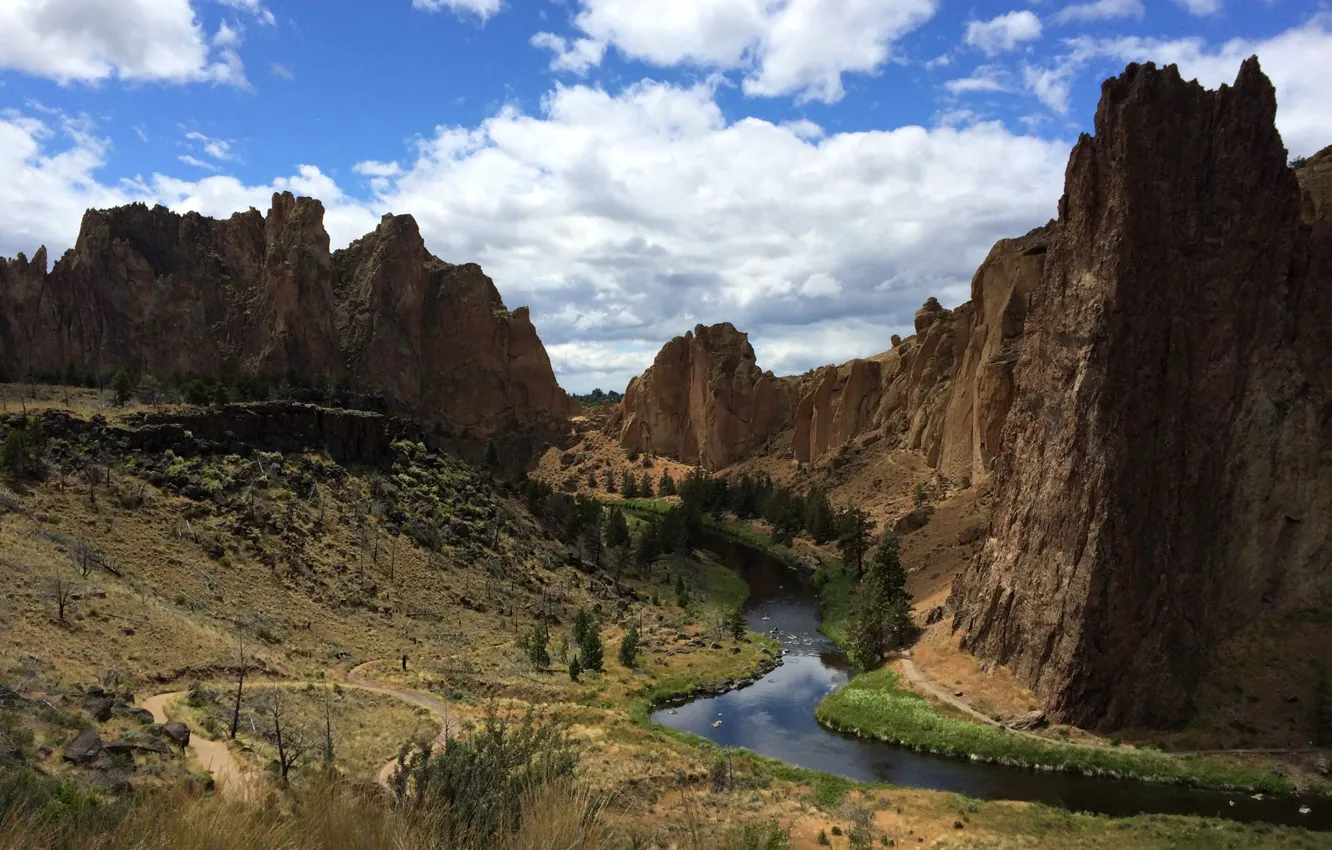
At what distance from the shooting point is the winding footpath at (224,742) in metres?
22.7

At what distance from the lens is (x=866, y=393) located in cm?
13600

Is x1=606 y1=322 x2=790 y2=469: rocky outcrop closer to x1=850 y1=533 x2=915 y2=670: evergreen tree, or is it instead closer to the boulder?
x1=850 y1=533 x2=915 y2=670: evergreen tree

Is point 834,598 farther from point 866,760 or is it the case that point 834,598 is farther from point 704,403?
point 704,403

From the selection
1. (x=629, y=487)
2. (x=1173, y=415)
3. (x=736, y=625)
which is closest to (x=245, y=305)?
(x=629, y=487)

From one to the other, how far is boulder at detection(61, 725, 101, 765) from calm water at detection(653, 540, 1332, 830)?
29757 millimetres

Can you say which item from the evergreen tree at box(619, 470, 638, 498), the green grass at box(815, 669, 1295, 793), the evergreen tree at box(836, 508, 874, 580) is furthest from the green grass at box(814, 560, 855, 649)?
the evergreen tree at box(619, 470, 638, 498)

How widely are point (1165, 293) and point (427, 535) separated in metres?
52.4

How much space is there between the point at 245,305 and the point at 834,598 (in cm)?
10809

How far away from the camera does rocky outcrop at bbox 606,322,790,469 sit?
161 meters

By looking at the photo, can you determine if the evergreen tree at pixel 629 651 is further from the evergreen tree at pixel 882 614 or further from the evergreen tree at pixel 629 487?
the evergreen tree at pixel 629 487

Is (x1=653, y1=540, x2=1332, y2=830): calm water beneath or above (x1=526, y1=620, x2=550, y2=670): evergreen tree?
beneath

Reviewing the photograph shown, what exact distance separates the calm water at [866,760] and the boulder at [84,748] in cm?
2976

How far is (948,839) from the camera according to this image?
94.9 feet

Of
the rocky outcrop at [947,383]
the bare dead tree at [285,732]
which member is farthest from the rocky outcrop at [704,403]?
the bare dead tree at [285,732]
